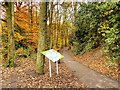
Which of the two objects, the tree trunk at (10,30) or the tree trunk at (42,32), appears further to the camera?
the tree trunk at (10,30)

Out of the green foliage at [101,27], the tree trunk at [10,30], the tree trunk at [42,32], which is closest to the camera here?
the tree trunk at [42,32]

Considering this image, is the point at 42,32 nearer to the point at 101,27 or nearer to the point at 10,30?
the point at 10,30

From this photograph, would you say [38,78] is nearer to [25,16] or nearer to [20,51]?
[20,51]

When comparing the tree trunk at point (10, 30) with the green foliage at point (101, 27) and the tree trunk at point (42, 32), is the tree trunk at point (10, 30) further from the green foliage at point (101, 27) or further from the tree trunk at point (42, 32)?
the green foliage at point (101, 27)

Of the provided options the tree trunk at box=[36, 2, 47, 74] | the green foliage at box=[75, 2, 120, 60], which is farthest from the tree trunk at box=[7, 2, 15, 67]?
the green foliage at box=[75, 2, 120, 60]

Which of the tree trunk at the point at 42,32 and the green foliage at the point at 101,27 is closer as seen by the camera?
the tree trunk at the point at 42,32

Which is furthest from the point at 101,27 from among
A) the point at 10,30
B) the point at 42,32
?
the point at 10,30

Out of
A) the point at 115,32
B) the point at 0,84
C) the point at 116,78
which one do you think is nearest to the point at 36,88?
the point at 0,84

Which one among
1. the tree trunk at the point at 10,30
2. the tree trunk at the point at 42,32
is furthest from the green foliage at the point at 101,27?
the tree trunk at the point at 10,30

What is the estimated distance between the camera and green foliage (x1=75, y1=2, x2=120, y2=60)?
912 centimetres

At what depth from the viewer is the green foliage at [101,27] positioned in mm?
9117

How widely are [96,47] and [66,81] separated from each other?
408 inches

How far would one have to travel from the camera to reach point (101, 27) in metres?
13.2

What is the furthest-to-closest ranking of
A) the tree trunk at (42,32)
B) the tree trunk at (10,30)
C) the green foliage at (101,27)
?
the tree trunk at (10,30) → the green foliage at (101,27) → the tree trunk at (42,32)
